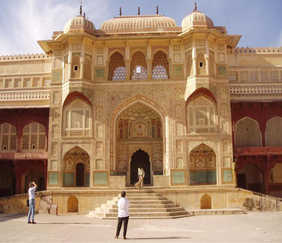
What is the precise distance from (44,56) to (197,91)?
9.97 metres

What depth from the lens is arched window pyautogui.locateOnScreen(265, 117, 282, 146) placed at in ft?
61.5

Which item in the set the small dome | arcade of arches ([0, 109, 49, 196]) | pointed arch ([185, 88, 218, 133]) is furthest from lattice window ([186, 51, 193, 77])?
arcade of arches ([0, 109, 49, 196])

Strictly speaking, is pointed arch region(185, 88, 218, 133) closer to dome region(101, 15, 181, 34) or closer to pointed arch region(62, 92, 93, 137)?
dome region(101, 15, 181, 34)

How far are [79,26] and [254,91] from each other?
10180 millimetres

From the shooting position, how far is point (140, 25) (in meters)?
18.8

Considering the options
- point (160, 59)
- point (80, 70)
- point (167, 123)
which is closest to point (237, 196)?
point (167, 123)

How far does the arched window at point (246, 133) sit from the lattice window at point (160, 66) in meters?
5.06

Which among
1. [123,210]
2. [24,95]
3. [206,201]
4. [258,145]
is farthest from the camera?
[24,95]

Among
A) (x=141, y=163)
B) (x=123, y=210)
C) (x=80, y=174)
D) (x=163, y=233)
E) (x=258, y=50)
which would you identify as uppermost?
(x=258, y=50)

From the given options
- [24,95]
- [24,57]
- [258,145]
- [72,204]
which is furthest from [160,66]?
[72,204]

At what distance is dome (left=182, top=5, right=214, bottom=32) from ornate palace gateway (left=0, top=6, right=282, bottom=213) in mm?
69

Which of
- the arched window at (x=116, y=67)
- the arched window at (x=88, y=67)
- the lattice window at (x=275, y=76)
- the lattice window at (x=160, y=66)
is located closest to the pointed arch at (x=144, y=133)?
the lattice window at (x=160, y=66)

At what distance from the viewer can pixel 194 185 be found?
1650 cm

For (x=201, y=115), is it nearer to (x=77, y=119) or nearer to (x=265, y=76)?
(x=265, y=76)
